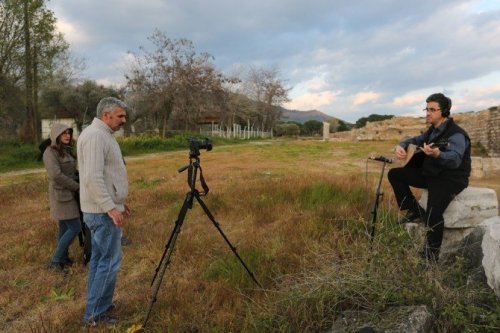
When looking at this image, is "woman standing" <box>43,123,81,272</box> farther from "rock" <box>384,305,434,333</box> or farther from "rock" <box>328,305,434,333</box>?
"rock" <box>384,305,434,333</box>

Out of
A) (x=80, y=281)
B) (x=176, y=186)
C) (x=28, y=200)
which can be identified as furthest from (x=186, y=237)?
(x=28, y=200)

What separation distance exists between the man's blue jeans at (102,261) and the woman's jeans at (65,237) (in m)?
1.76

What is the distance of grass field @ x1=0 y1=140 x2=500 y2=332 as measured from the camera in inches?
127

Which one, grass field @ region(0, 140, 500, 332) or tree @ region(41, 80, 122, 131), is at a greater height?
tree @ region(41, 80, 122, 131)

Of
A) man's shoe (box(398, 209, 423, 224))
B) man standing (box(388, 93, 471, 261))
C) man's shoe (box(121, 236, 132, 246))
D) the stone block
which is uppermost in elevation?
man standing (box(388, 93, 471, 261))

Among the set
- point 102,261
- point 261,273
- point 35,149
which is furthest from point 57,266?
point 35,149

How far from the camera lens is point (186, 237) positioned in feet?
20.7

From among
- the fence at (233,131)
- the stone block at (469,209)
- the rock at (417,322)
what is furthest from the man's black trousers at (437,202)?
the fence at (233,131)

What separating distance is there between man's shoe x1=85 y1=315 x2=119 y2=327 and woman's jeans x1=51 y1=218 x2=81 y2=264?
189 centimetres

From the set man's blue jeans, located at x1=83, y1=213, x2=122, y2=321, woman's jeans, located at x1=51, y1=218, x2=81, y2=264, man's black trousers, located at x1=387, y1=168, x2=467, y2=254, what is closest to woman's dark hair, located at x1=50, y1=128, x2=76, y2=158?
woman's jeans, located at x1=51, y1=218, x2=81, y2=264

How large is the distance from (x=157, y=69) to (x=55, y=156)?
1235 inches

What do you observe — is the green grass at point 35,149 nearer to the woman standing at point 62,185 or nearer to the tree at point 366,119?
the woman standing at point 62,185

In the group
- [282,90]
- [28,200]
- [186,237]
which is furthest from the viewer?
[282,90]

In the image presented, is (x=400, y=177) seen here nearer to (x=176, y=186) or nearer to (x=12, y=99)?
(x=176, y=186)
